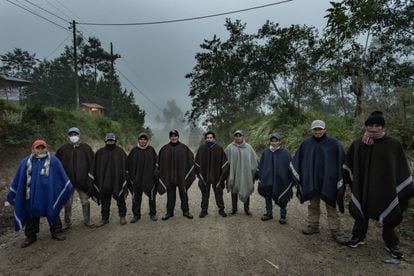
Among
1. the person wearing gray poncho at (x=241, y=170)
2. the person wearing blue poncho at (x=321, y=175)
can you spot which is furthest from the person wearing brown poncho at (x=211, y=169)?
the person wearing blue poncho at (x=321, y=175)

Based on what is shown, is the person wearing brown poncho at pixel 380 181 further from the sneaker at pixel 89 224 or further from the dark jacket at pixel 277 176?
the sneaker at pixel 89 224

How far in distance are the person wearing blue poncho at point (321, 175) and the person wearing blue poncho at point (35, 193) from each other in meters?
4.21

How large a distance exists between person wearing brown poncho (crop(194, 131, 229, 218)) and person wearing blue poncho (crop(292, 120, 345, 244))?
1.69 m

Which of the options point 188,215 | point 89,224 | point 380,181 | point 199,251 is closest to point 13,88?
point 89,224

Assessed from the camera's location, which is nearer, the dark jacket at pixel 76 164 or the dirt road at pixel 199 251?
the dirt road at pixel 199 251

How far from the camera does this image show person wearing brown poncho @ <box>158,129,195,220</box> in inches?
275

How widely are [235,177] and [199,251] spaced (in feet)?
7.74

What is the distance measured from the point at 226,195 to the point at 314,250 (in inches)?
183

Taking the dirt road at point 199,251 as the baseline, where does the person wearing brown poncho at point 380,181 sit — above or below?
above

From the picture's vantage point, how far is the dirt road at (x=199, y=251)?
454 centimetres

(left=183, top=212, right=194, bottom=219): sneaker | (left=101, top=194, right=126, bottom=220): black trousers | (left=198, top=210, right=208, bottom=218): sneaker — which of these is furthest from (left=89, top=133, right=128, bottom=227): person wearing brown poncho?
(left=198, top=210, right=208, bottom=218): sneaker

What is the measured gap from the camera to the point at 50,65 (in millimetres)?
48562

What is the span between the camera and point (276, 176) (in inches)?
257

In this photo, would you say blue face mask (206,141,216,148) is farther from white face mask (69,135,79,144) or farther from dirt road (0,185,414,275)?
white face mask (69,135,79,144)
